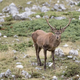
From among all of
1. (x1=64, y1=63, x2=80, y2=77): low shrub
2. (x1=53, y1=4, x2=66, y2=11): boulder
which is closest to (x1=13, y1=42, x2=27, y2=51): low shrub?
(x1=64, y1=63, x2=80, y2=77): low shrub

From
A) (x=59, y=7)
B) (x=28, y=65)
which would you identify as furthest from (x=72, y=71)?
(x=59, y=7)

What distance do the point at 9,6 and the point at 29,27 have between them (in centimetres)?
1091

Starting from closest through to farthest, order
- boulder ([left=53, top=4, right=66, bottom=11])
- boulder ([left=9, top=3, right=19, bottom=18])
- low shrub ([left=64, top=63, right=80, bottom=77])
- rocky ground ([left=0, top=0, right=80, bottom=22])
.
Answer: low shrub ([left=64, top=63, right=80, bottom=77]) → boulder ([left=9, top=3, right=19, bottom=18]) → rocky ground ([left=0, top=0, right=80, bottom=22]) → boulder ([left=53, top=4, right=66, bottom=11])

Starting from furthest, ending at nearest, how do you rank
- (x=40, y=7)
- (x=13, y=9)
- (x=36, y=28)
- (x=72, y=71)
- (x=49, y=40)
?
(x=40, y=7)
(x=13, y=9)
(x=36, y=28)
(x=49, y=40)
(x=72, y=71)

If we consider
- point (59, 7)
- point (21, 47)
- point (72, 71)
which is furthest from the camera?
point (59, 7)

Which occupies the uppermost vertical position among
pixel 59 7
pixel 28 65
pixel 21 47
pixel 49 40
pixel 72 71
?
pixel 49 40

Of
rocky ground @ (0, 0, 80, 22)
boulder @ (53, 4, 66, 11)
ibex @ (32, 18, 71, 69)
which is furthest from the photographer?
boulder @ (53, 4, 66, 11)

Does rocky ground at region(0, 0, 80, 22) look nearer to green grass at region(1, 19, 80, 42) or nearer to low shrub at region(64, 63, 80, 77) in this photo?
green grass at region(1, 19, 80, 42)

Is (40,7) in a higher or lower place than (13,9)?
lower

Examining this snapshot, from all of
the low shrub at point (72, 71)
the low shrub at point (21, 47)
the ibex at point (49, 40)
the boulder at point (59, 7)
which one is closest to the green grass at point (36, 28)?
the low shrub at point (21, 47)

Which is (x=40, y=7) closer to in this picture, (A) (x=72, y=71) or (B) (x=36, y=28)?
(B) (x=36, y=28)

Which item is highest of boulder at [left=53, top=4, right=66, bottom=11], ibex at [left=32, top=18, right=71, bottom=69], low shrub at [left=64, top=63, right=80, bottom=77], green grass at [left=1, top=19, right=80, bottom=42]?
ibex at [left=32, top=18, right=71, bottom=69]

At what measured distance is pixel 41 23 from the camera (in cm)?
2039

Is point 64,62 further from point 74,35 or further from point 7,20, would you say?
point 7,20
